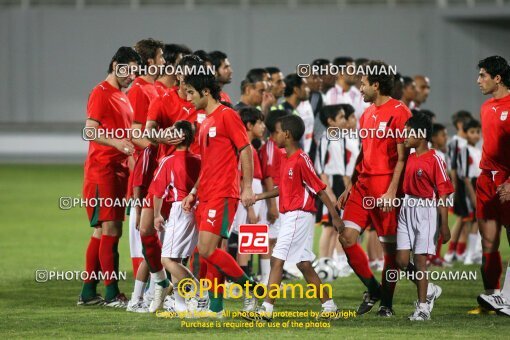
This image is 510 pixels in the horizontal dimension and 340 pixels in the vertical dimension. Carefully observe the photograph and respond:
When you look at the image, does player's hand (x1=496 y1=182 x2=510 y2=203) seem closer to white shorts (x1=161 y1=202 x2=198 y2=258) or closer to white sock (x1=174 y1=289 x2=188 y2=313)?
white shorts (x1=161 y1=202 x2=198 y2=258)

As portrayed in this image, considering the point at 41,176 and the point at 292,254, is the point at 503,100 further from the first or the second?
the point at 41,176

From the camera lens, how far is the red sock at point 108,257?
10.2 m

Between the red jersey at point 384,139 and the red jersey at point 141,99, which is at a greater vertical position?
the red jersey at point 141,99

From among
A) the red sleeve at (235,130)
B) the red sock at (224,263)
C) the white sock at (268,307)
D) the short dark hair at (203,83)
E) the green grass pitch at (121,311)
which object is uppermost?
the short dark hair at (203,83)

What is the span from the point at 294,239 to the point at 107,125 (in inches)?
93.6

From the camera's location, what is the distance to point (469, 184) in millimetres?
13406

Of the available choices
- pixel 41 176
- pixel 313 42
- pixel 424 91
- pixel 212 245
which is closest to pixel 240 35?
pixel 313 42

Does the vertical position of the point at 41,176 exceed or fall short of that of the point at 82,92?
it falls short

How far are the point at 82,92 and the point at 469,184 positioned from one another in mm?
24969

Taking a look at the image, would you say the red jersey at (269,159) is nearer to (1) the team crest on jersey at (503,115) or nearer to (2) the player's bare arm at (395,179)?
(2) the player's bare arm at (395,179)

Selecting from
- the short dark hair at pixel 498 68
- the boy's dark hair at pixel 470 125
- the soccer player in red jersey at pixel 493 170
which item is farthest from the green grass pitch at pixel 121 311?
the short dark hair at pixel 498 68

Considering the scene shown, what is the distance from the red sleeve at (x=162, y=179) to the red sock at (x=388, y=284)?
218cm

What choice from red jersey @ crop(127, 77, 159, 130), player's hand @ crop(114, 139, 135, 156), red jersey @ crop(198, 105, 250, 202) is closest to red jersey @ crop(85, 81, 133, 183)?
red jersey @ crop(127, 77, 159, 130)

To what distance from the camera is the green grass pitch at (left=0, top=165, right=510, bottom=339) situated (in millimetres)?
8516
